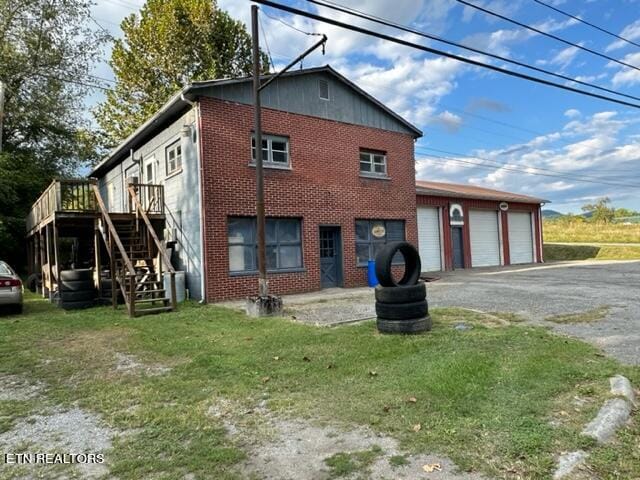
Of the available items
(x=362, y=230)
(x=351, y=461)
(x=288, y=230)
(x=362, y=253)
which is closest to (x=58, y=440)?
(x=351, y=461)

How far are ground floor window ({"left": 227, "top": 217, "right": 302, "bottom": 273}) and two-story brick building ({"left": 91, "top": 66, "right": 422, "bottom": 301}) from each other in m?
0.03

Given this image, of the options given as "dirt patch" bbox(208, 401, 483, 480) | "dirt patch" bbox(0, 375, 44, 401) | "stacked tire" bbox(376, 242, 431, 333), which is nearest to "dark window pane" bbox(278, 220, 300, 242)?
"stacked tire" bbox(376, 242, 431, 333)

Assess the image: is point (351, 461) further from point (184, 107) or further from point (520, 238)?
point (520, 238)

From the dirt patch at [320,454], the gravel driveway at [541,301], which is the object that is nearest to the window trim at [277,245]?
the gravel driveway at [541,301]

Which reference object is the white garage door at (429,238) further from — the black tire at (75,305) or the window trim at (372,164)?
the black tire at (75,305)

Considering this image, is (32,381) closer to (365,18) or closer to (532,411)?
(532,411)

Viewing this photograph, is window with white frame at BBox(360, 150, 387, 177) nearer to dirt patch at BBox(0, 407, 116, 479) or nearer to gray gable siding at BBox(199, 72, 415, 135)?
gray gable siding at BBox(199, 72, 415, 135)

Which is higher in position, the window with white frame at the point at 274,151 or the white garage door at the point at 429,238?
the window with white frame at the point at 274,151

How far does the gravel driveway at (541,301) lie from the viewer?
6742 mm

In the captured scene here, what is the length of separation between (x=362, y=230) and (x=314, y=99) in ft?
15.1

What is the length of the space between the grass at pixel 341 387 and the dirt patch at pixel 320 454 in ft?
0.32

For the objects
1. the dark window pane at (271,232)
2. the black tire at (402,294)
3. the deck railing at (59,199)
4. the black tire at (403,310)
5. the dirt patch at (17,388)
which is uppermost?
the deck railing at (59,199)

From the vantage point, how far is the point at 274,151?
13.7m

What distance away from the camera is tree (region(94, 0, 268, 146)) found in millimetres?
26781
